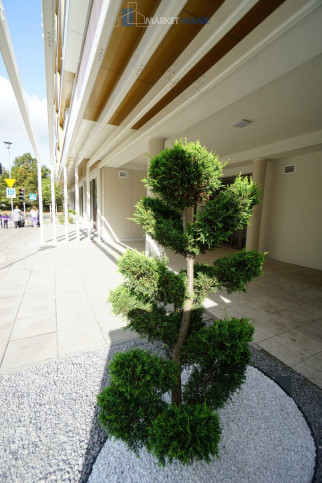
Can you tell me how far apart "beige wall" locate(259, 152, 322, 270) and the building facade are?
0.03m

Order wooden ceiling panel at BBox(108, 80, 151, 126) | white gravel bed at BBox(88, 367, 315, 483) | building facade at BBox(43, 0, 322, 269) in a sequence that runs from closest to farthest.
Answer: white gravel bed at BBox(88, 367, 315, 483), building facade at BBox(43, 0, 322, 269), wooden ceiling panel at BBox(108, 80, 151, 126)

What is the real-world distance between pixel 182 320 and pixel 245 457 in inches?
40.3

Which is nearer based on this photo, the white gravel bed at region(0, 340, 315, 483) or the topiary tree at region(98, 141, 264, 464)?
the topiary tree at region(98, 141, 264, 464)

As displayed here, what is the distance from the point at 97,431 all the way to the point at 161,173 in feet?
6.76

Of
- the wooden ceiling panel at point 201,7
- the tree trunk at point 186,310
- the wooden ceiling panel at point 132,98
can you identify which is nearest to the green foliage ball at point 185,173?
the tree trunk at point 186,310

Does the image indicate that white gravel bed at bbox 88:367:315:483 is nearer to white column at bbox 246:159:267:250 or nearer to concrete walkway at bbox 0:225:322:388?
concrete walkway at bbox 0:225:322:388

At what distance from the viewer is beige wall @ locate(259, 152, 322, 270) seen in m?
6.56

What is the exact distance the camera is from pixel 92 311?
369cm

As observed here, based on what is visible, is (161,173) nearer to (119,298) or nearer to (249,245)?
(119,298)

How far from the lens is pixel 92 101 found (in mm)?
4625

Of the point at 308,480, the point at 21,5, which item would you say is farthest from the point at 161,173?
the point at 21,5

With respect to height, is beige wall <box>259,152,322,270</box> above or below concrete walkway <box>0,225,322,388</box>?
above

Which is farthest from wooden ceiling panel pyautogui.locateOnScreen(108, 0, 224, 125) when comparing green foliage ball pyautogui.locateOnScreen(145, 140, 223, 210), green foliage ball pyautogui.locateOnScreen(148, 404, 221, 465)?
green foliage ball pyautogui.locateOnScreen(148, 404, 221, 465)

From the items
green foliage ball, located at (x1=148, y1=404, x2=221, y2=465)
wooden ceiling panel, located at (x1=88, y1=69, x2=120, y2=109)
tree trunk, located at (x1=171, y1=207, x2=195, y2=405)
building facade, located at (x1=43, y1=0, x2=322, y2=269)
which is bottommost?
Answer: green foliage ball, located at (x1=148, y1=404, x2=221, y2=465)
